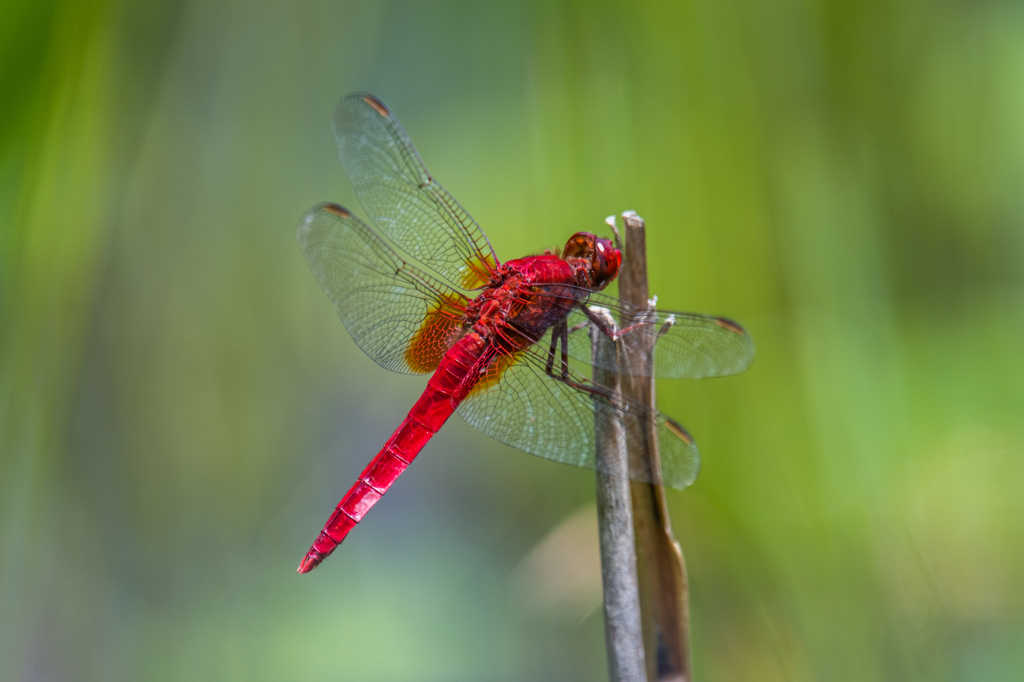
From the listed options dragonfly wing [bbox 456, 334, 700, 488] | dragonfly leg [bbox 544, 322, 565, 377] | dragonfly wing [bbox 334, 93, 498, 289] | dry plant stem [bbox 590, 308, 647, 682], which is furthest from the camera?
dragonfly wing [bbox 334, 93, 498, 289]

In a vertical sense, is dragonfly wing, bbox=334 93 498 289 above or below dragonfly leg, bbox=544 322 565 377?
above

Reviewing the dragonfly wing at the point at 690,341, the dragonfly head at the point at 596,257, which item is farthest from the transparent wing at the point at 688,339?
the dragonfly head at the point at 596,257

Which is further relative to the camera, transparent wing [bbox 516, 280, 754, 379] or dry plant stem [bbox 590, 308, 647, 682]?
transparent wing [bbox 516, 280, 754, 379]

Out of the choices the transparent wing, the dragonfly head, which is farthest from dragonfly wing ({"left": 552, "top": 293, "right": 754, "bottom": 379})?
the dragonfly head

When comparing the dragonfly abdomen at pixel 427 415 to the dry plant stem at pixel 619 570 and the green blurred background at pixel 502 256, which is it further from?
the green blurred background at pixel 502 256

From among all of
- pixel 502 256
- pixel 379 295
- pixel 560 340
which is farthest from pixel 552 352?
pixel 502 256

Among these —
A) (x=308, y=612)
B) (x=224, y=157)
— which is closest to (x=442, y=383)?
(x=308, y=612)

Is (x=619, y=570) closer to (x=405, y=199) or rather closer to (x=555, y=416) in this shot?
(x=555, y=416)

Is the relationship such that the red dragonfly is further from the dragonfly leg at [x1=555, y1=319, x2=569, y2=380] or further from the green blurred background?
the green blurred background
